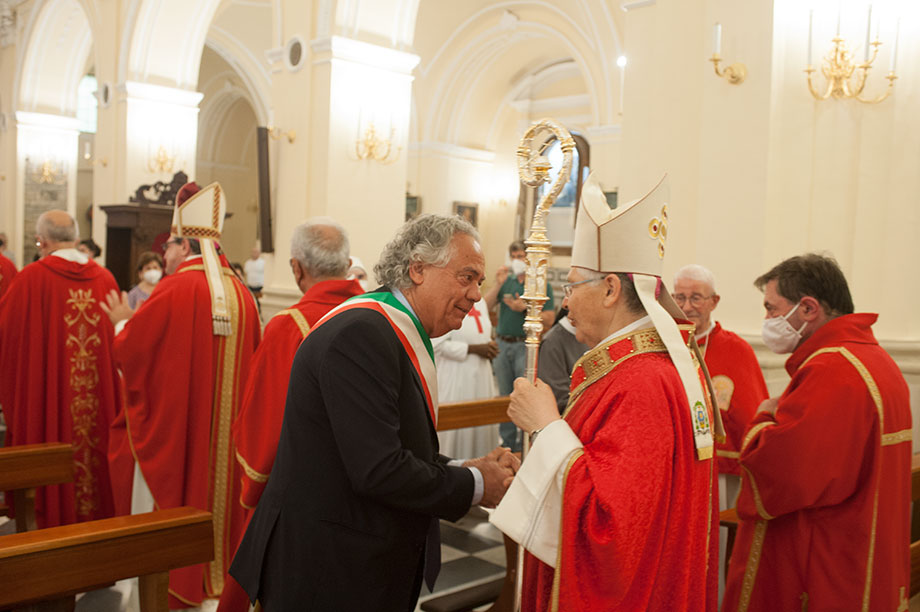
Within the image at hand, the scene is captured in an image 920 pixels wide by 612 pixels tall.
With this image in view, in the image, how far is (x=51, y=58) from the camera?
15.2m

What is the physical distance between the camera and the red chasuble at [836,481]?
2775 mm

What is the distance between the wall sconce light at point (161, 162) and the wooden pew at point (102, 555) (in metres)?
9.79

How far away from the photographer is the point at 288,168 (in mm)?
8547

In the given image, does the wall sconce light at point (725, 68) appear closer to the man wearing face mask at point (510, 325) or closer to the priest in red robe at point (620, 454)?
the priest in red robe at point (620, 454)

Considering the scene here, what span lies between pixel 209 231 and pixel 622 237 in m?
2.89

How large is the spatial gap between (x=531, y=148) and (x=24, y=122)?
591 inches

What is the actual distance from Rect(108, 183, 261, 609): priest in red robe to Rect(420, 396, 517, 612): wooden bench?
1097mm

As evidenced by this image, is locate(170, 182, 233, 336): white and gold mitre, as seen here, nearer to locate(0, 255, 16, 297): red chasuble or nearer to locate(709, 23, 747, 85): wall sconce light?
locate(709, 23, 747, 85): wall sconce light

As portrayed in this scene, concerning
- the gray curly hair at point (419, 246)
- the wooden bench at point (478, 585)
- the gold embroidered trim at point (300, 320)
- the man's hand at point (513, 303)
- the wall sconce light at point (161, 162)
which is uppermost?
the wall sconce light at point (161, 162)

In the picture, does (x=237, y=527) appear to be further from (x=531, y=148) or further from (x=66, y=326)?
(x=531, y=148)

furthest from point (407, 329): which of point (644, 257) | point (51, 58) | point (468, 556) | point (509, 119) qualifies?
point (509, 119)

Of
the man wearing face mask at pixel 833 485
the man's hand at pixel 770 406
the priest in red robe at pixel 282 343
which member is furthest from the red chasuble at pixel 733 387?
the priest in red robe at pixel 282 343

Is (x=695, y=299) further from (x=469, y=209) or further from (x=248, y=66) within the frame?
(x=248, y=66)

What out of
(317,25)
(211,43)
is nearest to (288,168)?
(317,25)
